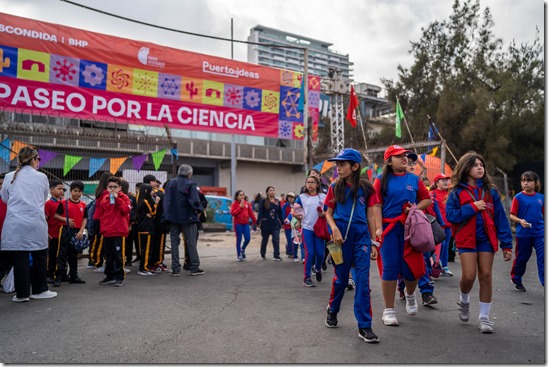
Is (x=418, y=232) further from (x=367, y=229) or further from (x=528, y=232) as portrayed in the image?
(x=528, y=232)

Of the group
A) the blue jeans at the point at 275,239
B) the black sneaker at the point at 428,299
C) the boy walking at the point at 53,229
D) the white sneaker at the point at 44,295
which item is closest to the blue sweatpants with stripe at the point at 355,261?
the black sneaker at the point at 428,299

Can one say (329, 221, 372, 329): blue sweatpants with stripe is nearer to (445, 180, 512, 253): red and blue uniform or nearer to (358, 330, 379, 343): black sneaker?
(358, 330, 379, 343): black sneaker

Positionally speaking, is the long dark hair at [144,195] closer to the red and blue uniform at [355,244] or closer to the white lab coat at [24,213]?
the white lab coat at [24,213]

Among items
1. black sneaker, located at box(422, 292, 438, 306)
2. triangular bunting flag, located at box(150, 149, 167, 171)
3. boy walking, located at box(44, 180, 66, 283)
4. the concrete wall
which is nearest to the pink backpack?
black sneaker, located at box(422, 292, 438, 306)

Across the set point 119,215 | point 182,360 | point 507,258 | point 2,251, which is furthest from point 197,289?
point 507,258

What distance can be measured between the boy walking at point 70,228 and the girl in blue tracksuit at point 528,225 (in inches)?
255

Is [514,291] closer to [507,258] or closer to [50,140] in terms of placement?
[507,258]

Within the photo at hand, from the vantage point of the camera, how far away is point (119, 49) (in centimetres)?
1216

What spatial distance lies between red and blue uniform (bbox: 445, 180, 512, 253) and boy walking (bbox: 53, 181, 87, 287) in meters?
5.42

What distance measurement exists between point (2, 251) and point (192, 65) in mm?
8283

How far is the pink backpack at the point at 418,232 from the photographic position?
4.39 meters

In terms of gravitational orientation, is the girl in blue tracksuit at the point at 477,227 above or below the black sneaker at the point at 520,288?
above

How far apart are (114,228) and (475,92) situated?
19.1 meters

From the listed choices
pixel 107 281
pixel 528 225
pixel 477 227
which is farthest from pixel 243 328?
pixel 528 225
